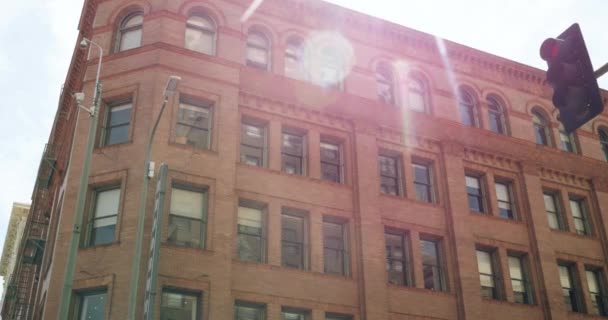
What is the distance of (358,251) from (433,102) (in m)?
9.08

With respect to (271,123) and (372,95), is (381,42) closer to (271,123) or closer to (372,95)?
(372,95)

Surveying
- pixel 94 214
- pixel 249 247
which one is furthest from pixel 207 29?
pixel 249 247

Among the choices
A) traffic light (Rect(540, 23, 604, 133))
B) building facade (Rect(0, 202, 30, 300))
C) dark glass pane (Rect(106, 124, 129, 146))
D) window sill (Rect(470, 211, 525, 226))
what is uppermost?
building facade (Rect(0, 202, 30, 300))

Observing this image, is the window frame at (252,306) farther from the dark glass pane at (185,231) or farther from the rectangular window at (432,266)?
the rectangular window at (432,266)

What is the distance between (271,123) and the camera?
2653 centimetres

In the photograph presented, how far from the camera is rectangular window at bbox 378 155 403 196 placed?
28131 millimetres

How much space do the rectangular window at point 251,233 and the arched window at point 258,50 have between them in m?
6.50

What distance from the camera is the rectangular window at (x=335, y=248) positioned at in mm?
25500

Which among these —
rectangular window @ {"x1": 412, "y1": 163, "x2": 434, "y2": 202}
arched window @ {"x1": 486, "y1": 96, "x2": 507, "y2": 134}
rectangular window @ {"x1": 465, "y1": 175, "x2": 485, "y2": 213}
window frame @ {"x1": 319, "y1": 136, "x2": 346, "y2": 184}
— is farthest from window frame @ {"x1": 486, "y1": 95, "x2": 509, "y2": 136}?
window frame @ {"x1": 319, "y1": 136, "x2": 346, "y2": 184}

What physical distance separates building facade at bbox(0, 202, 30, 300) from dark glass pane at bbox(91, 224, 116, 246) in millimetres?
43377

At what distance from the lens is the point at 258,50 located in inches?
1118

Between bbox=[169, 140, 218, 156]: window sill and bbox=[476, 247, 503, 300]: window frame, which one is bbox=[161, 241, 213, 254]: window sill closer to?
bbox=[169, 140, 218, 156]: window sill

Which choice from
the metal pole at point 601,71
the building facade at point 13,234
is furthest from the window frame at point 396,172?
the building facade at point 13,234

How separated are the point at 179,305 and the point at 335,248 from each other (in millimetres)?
6853
